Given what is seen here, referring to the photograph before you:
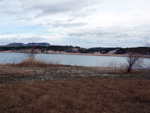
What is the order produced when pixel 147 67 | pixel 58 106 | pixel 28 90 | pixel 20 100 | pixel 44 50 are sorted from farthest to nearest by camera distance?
pixel 44 50, pixel 147 67, pixel 28 90, pixel 20 100, pixel 58 106

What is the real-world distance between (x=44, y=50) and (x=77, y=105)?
72661 millimetres

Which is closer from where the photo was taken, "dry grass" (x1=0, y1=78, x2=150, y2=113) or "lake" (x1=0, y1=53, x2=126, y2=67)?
"dry grass" (x1=0, y1=78, x2=150, y2=113)

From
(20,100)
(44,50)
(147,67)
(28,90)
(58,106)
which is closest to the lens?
(58,106)

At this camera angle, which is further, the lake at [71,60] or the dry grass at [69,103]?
the lake at [71,60]

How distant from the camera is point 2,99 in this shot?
21.1 feet

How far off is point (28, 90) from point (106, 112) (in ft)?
13.1

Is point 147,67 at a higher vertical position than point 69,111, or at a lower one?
higher

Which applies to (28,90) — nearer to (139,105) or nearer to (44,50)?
(139,105)

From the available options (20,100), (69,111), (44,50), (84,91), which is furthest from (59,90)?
(44,50)

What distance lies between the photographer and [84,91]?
8.27m

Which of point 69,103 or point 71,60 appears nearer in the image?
point 69,103

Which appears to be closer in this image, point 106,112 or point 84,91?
point 106,112

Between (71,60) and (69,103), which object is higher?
(69,103)

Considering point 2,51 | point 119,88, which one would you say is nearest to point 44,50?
point 2,51
